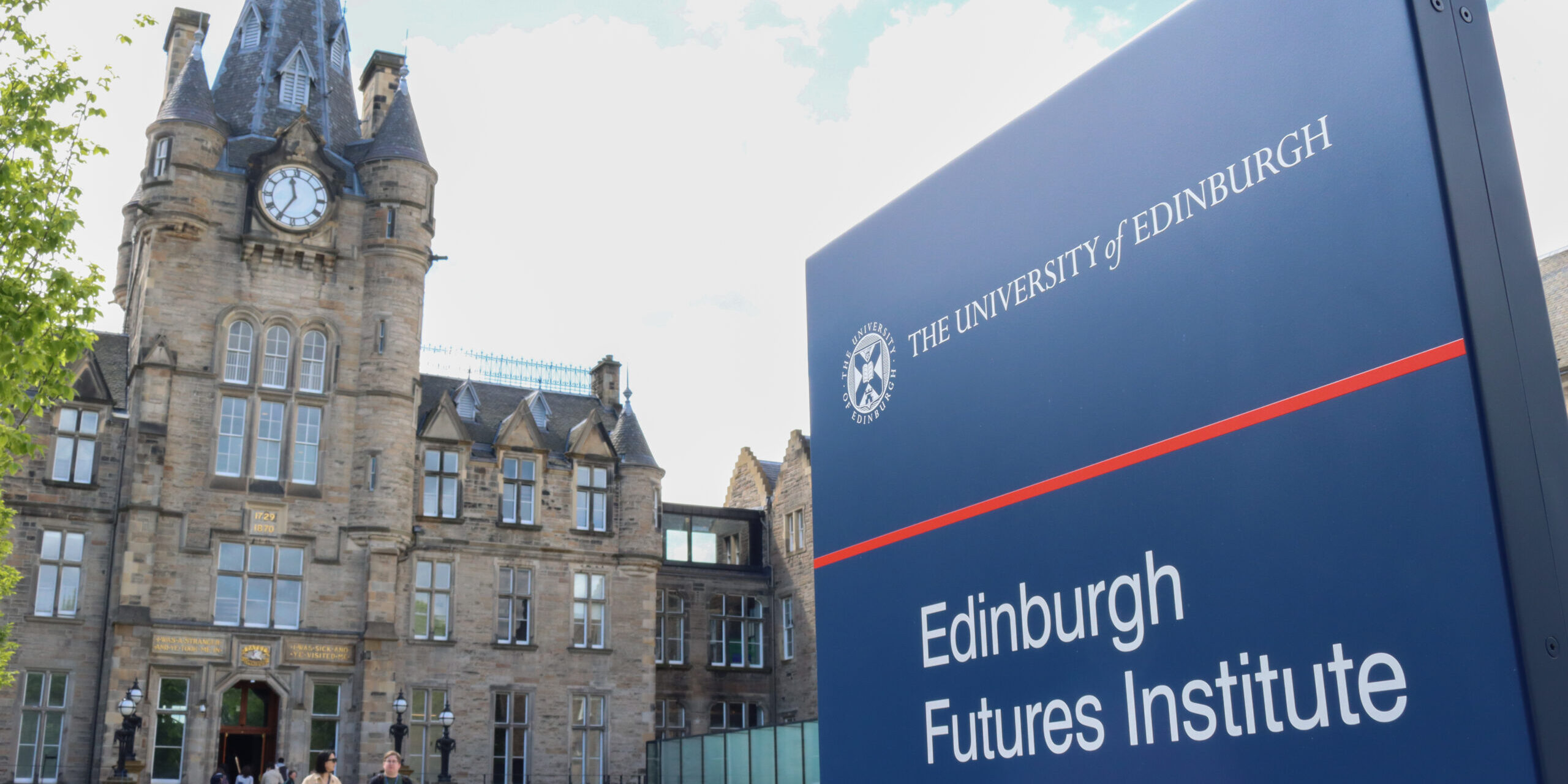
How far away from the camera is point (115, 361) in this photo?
3008cm

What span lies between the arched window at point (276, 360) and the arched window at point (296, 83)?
21.6 ft

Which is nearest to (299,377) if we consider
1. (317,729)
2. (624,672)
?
(317,729)

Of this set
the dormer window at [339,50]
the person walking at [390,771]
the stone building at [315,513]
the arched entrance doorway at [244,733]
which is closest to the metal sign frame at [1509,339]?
the person walking at [390,771]

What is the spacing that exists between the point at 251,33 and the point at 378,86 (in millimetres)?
3633

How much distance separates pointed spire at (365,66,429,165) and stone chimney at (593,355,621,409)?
25.9 ft

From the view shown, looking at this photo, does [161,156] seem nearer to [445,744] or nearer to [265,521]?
[265,521]

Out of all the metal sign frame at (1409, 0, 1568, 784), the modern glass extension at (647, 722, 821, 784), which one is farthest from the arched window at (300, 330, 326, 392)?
the metal sign frame at (1409, 0, 1568, 784)

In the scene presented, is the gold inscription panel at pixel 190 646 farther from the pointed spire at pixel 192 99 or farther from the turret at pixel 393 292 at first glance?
the pointed spire at pixel 192 99

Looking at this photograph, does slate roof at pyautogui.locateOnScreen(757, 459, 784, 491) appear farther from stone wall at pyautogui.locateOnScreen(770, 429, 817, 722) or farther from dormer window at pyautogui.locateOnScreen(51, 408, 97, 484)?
dormer window at pyautogui.locateOnScreen(51, 408, 97, 484)

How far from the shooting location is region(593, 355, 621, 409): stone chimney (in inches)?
1471

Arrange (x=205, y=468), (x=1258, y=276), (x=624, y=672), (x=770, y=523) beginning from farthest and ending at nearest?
(x=770, y=523) < (x=624, y=672) < (x=205, y=468) < (x=1258, y=276)

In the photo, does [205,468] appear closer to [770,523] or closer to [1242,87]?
[770,523]

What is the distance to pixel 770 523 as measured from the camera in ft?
126

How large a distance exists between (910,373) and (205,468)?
2776 cm
